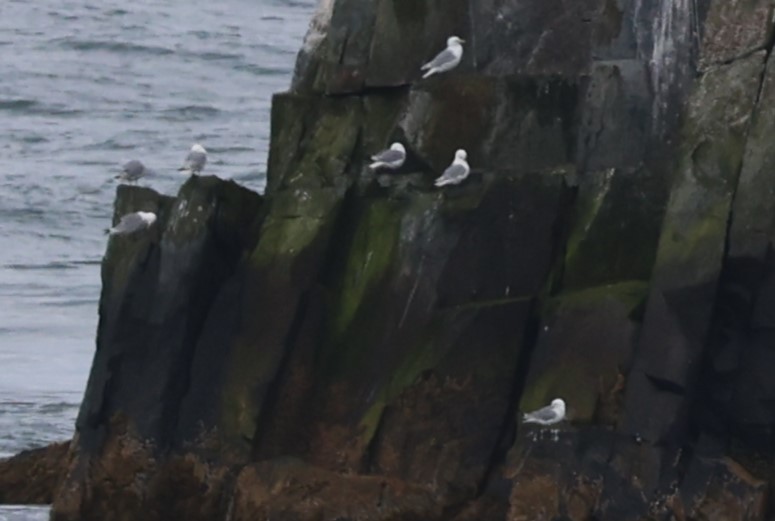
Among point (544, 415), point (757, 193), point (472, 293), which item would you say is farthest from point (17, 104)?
point (757, 193)

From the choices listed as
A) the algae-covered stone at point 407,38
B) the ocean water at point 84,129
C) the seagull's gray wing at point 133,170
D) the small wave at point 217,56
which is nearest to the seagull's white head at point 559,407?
the algae-covered stone at point 407,38

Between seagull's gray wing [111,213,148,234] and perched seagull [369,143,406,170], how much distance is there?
1.52 m

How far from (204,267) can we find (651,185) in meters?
2.83

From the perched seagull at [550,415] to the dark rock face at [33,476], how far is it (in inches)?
150

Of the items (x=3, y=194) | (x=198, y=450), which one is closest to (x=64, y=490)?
(x=198, y=450)

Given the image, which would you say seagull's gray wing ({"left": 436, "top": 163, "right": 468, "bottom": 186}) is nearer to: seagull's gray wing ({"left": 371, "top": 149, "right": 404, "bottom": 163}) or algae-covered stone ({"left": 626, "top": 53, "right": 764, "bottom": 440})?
seagull's gray wing ({"left": 371, "top": 149, "right": 404, "bottom": 163})

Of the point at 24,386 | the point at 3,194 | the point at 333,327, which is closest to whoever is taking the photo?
the point at 333,327

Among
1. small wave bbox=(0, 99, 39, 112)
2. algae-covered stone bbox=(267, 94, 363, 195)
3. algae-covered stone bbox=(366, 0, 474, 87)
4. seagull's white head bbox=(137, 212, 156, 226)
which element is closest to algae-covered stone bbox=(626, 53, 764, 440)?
algae-covered stone bbox=(366, 0, 474, 87)

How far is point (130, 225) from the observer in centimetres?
1638

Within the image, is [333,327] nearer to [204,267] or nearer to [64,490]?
[204,267]

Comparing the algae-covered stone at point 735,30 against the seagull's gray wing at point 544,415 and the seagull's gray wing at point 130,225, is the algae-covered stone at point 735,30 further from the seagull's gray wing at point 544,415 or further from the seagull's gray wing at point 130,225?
the seagull's gray wing at point 130,225

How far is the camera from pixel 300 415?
1591cm

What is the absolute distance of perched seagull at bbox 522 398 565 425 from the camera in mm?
14609

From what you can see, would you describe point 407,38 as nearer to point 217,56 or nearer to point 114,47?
point 217,56
